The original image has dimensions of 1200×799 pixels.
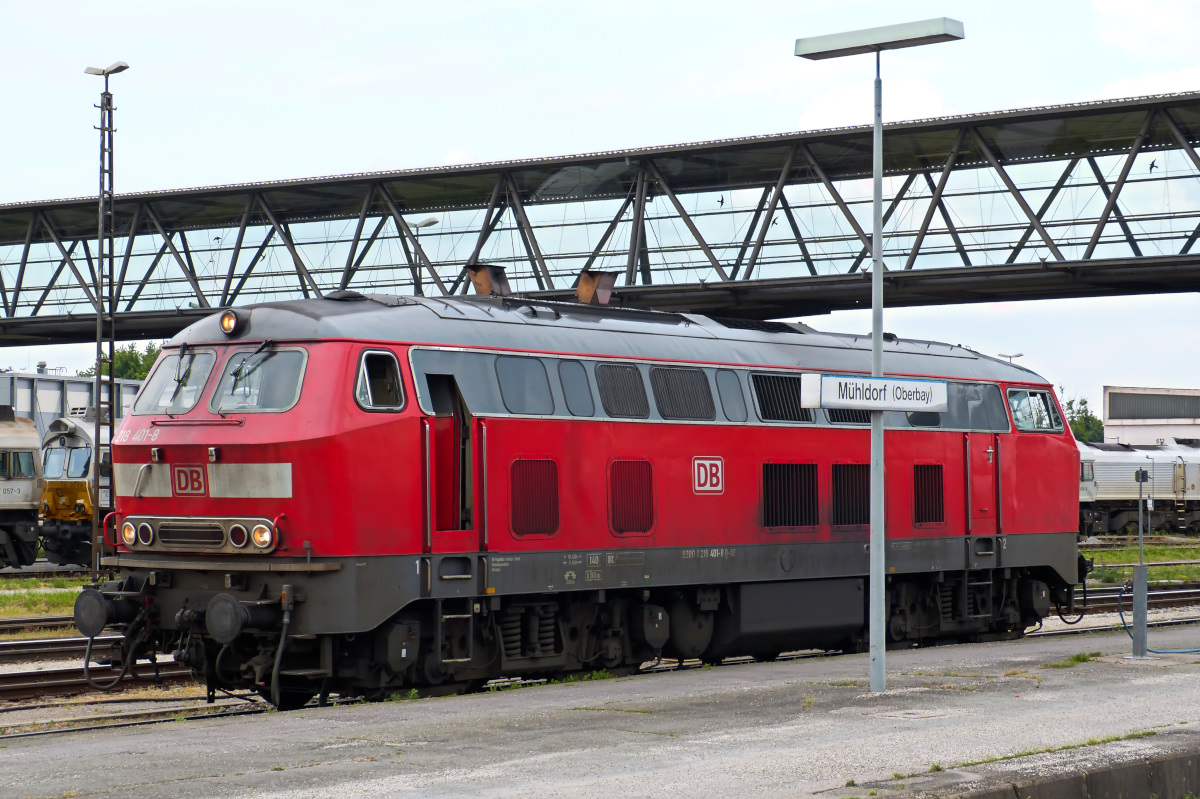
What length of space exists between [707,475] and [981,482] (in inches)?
224

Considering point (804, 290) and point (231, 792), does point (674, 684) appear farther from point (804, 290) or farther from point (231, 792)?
point (804, 290)

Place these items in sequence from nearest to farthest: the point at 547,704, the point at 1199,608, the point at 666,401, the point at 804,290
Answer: the point at 547,704 → the point at 666,401 → the point at 1199,608 → the point at 804,290

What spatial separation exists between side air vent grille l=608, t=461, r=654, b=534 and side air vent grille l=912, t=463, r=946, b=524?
16.5 feet

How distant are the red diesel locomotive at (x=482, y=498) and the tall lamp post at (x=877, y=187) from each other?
3.71 meters

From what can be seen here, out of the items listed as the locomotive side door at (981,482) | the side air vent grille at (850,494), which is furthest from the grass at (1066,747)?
the locomotive side door at (981,482)

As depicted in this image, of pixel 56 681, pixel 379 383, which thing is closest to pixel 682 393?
pixel 379 383

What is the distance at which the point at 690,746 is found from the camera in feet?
32.4

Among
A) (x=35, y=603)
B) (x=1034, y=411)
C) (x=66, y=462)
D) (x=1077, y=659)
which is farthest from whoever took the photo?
(x=66, y=462)

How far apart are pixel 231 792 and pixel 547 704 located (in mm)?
4601

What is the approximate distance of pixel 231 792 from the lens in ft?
26.7

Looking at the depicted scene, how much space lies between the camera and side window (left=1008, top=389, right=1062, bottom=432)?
846 inches

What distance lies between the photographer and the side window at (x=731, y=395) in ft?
56.3

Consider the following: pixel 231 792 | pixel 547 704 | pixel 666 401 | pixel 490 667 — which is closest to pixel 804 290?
pixel 666 401

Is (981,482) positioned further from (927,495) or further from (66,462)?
(66,462)
